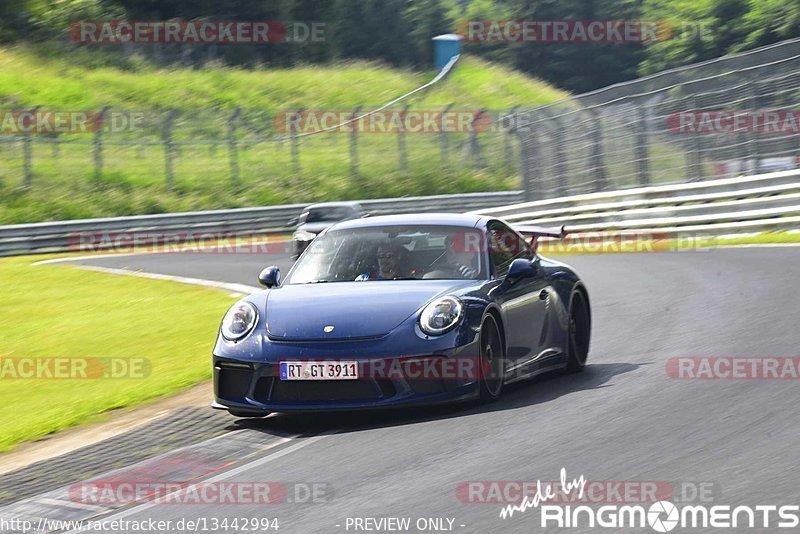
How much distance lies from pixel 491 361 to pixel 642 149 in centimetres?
1880

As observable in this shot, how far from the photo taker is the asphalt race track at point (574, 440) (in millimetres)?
6027

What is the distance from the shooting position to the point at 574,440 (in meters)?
7.21

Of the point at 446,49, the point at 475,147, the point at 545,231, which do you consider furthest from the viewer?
the point at 446,49

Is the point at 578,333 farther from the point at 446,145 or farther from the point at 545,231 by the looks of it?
the point at 446,145

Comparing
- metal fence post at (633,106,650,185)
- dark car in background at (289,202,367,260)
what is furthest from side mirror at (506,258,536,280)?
metal fence post at (633,106,650,185)

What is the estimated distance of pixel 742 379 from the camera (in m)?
8.81

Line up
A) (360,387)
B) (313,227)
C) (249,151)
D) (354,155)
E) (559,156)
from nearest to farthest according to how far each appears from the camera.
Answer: (360,387) < (313,227) < (559,156) < (249,151) < (354,155)

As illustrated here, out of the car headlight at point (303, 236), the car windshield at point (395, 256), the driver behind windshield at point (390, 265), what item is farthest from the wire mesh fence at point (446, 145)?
the driver behind windshield at point (390, 265)

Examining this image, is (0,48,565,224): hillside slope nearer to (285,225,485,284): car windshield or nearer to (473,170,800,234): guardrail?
(473,170,800,234): guardrail

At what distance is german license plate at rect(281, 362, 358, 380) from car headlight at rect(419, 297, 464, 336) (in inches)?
20.2

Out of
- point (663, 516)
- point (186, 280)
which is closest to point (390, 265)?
point (663, 516)

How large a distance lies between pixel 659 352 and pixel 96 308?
8.94m

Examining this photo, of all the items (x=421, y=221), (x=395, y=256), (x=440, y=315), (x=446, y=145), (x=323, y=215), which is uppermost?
(x=421, y=221)

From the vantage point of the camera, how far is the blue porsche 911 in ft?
27.0
